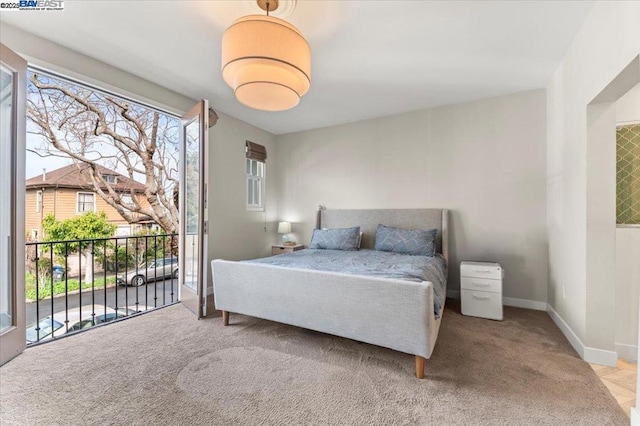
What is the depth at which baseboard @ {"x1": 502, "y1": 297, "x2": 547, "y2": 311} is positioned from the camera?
3.08 meters

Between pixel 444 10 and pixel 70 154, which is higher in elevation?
pixel 444 10

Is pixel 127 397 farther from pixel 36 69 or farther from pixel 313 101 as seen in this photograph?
pixel 313 101

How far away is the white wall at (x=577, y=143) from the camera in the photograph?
164 centimetres

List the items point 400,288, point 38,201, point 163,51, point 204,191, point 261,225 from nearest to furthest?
point 400,288 < point 163,51 < point 204,191 < point 38,201 < point 261,225

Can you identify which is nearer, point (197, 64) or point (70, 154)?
point (197, 64)

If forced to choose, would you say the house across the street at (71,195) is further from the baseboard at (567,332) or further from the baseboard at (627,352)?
the baseboard at (627,352)

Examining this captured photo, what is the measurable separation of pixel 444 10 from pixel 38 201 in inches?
246

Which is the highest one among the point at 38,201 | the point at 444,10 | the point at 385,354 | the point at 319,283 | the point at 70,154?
the point at 444,10

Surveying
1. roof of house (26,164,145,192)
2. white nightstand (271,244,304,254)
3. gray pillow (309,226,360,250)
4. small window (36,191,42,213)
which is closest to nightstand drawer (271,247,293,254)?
white nightstand (271,244,304,254)

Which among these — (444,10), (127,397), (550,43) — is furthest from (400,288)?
(550,43)

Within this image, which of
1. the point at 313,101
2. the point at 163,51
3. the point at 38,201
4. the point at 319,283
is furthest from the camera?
the point at 38,201

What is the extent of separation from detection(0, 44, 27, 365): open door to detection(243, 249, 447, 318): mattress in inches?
70.1

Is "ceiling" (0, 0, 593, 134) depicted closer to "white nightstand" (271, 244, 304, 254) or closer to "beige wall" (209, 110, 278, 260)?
"beige wall" (209, 110, 278, 260)

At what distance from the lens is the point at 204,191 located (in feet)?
9.41
